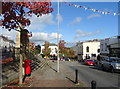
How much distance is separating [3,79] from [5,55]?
4508 mm

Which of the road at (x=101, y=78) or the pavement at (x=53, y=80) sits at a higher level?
the pavement at (x=53, y=80)

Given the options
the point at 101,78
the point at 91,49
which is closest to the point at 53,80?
the point at 101,78

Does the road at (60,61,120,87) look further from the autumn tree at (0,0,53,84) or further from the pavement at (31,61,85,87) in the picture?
the autumn tree at (0,0,53,84)

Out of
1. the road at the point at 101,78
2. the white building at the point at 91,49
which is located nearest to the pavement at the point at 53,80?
the road at the point at 101,78

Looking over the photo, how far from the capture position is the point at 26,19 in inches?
348

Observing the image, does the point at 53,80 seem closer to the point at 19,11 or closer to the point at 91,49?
the point at 19,11

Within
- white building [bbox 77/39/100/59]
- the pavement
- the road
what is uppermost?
white building [bbox 77/39/100/59]

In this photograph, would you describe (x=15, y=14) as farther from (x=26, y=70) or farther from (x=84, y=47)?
(x=84, y=47)

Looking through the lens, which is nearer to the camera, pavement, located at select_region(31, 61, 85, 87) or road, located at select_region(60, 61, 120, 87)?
pavement, located at select_region(31, 61, 85, 87)

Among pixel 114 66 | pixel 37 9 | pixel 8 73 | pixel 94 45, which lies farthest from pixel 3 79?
pixel 94 45

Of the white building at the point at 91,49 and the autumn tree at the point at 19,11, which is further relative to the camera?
the white building at the point at 91,49

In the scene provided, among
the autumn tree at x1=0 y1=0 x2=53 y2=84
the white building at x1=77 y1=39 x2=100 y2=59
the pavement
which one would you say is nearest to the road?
the pavement

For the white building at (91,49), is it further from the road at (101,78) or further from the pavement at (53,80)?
the pavement at (53,80)

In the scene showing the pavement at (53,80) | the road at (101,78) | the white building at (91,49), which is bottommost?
the road at (101,78)
